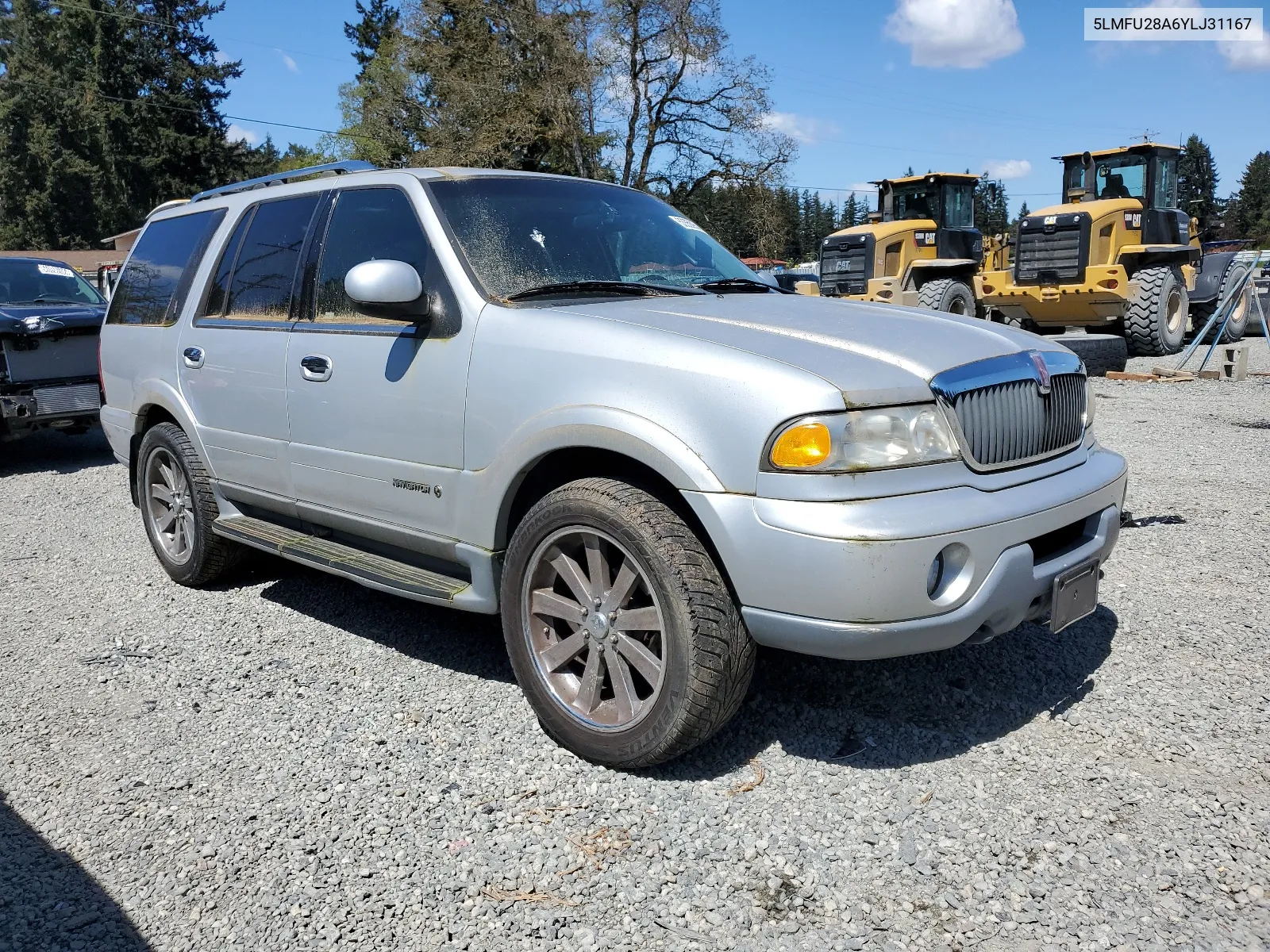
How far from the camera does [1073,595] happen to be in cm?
301

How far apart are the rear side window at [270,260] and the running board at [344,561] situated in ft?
3.13

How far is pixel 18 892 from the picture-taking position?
2580mm

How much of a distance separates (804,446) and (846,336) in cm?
59

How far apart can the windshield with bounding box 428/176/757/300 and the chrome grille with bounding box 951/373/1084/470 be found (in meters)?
1.37

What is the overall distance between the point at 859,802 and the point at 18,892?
234 cm

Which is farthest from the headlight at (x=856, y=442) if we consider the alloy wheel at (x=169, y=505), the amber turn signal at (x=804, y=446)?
the alloy wheel at (x=169, y=505)

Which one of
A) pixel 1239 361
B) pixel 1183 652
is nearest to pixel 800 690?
pixel 1183 652

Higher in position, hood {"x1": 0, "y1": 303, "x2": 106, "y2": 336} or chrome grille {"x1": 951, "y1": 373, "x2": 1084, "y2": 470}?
hood {"x1": 0, "y1": 303, "x2": 106, "y2": 336}

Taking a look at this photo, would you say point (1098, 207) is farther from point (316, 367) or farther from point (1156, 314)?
point (316, 367)

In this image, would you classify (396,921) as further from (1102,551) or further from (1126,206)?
(1126,206)

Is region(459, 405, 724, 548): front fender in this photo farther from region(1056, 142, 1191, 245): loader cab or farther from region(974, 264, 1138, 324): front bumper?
region(1056, 142, 1191, 245): loader cab

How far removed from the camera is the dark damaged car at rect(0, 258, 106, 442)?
27.5 ft

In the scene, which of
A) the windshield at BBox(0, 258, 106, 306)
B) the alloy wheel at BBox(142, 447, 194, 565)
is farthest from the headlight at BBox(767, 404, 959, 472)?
the windshield at BBox(0, 258, 106, 306)

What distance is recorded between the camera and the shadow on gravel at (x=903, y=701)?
316 cm
